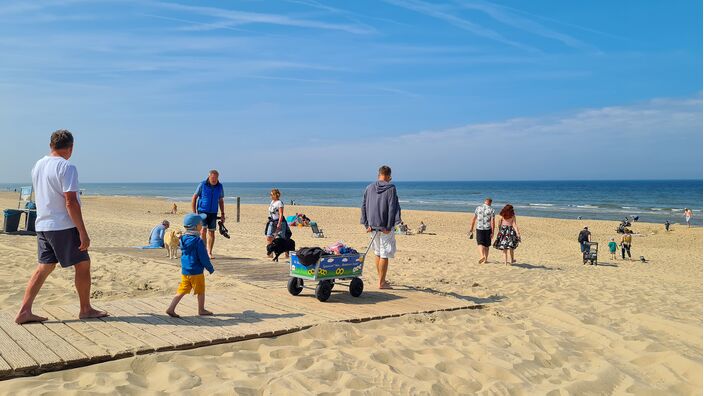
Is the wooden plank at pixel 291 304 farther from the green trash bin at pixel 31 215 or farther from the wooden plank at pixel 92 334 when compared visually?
the green trash bin at pixel 31 215

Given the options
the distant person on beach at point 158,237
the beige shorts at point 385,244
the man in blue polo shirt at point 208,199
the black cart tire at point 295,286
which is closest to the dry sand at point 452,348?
the man in blue polo shirt at point 208,199

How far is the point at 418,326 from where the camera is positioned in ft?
18.9

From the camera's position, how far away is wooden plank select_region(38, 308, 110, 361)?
4.19 meters

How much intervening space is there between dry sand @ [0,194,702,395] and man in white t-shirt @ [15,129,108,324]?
131 cm

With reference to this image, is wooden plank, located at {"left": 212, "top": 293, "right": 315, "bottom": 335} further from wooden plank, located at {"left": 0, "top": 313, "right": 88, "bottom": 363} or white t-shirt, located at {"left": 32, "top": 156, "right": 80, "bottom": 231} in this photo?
white t-shirt, located at {"left": 32, "top": 156, "right": 80, "bottom": 231}

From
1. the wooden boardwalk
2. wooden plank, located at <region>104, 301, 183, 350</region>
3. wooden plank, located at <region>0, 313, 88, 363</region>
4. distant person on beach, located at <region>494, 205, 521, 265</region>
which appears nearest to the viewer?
wooden plank, located at <region>0, 313, 88, 363</region>

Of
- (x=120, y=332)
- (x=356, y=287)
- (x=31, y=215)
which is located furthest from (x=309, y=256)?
(x=31, y=215)

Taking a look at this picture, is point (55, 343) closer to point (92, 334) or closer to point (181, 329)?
point (92, 334)

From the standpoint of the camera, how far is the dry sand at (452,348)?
4000 mm

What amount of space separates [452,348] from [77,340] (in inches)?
130

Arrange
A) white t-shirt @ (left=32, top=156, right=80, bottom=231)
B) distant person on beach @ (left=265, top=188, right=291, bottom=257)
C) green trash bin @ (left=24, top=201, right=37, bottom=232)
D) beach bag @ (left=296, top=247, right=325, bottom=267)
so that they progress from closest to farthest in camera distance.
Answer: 1. white t-shirt @ (left=32, top=156, right=80, bottom=231)
2. beach bag @ (left=296, top=247, right=325, bottom=267)
3. distant person on beach @ (left=265, top=188, right=291, bottom=257)
4. green trash bin @ (left=24, top=201, right=37, bottom=232)

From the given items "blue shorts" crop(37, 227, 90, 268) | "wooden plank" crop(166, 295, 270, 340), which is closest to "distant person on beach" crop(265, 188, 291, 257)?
"wooden plank" crop(166, 295, 270, 340)

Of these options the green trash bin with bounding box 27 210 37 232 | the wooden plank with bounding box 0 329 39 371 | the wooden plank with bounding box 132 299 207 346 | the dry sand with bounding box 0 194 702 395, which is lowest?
the dry sand with bounding box 0 194 702 395

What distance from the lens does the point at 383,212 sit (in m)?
7.25
